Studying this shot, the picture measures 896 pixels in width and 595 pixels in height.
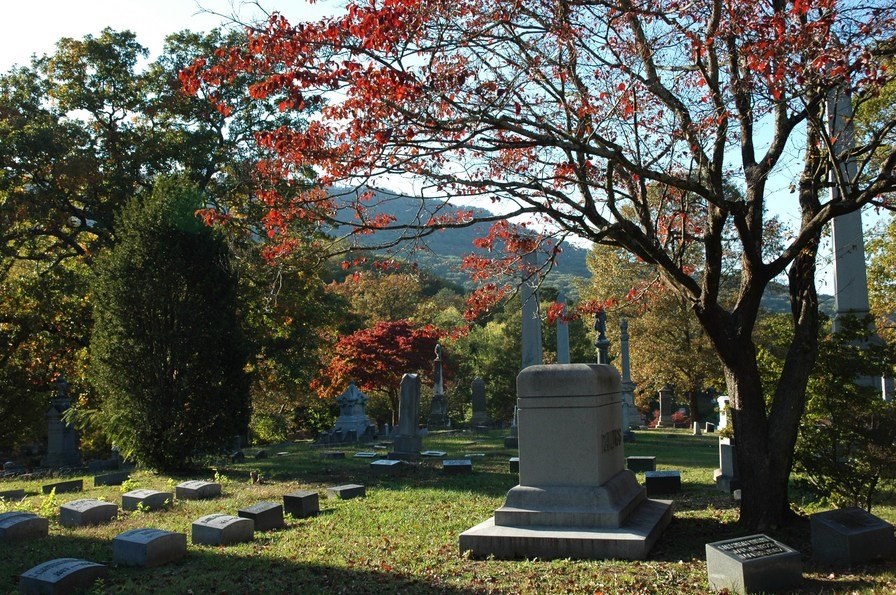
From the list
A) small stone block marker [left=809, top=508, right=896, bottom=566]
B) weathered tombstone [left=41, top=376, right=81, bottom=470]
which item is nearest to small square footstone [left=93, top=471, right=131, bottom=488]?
weathered tombstone [left=41, top=376, right=81, bottom=470]

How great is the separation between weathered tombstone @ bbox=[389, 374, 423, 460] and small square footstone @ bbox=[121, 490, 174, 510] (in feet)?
22.7

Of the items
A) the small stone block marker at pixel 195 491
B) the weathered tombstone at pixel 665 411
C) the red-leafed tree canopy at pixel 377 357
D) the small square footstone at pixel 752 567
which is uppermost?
the red-leafed tree canopy at pixel 377 357

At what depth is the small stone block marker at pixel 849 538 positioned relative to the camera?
613cm

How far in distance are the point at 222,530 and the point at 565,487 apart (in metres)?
3.74

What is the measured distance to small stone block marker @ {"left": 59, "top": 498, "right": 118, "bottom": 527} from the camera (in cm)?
917

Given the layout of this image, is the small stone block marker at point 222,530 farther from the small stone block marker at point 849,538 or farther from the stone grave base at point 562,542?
the small stone block marker at point 849,538

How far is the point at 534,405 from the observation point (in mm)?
7770

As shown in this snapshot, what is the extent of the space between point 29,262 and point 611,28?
72.3ft

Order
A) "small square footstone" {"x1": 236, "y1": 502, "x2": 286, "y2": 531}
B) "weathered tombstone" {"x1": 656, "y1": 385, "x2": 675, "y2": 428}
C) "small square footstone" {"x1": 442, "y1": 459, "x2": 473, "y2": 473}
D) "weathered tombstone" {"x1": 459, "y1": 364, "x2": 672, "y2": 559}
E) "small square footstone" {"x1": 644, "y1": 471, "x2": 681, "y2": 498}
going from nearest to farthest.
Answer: "weathered tombstone" {"x1": 459, "y1": 364, "x2": 672, "y2": 559} → "small square footstone" {"x1": 236, "y1": 502, "x2": 286, "y2": 531} → "small square footstone" {"x1": 644, "y1": 471, "x2": 681, "y2": 498} → "small square footstone" {"x1": 442, "y1": 459, "x2": 473, "y2": 473} → "weathered tombstone" {"x1": 656, "y1": 385, "x2": 675, "y2": 428}

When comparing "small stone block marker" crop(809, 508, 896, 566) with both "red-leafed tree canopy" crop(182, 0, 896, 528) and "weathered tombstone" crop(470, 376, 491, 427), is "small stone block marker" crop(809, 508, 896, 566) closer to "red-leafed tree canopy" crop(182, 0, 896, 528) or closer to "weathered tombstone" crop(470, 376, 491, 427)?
"red-leafed tree canopy" crop(182, 0, 896, 528)

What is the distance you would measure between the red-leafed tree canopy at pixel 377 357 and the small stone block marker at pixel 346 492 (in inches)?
845

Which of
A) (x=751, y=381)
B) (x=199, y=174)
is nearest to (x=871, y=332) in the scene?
(x=751, y=381)

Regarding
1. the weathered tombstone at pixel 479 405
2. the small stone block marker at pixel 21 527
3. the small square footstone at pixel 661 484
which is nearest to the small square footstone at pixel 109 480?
the small stone block marker at pixel 21 527

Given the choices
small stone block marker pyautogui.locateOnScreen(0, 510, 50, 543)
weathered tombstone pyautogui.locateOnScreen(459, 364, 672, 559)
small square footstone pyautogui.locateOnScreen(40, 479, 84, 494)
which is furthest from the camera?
small square footstone pyautogui.locateOnScreen(40, 479, 84, 494)
